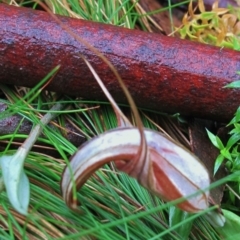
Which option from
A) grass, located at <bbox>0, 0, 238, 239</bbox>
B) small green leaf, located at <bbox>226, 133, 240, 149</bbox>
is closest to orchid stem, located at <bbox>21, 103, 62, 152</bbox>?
grass, located at <bbox>0, 0, 238, 239</bbox>

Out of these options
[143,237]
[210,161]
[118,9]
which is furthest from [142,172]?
[118,9]

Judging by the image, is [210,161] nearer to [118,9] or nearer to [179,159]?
[179,159]

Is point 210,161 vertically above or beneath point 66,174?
beneath

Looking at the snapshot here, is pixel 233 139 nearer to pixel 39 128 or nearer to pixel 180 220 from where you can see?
pixel 180 220

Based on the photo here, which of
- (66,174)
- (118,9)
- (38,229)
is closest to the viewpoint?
(66,174)

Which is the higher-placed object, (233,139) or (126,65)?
(126,65)

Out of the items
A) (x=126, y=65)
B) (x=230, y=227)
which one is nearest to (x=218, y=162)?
(x=230, y=227)
